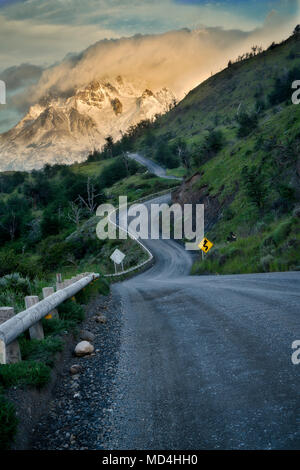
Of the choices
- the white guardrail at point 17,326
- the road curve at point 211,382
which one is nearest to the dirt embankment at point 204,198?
the road curve at point 211,382

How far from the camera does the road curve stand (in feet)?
10.9

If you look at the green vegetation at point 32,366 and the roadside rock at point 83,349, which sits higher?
the green vegetation at point 32,366

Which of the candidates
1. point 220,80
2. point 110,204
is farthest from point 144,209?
point 220,80

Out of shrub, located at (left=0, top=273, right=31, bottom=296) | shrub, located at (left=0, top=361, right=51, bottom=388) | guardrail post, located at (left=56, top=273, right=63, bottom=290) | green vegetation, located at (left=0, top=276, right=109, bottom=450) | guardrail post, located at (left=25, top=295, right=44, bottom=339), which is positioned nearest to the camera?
green vegetation, located at (left=0, top=276, right=109, bottom=450)

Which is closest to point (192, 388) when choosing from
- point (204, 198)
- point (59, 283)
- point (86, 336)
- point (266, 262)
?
point (86, 336)

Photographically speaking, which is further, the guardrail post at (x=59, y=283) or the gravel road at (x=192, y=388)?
the guardrail post at (x=59, y=283)

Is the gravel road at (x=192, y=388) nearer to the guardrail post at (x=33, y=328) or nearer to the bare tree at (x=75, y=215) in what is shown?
the guardrail post at (x=33, y=328)

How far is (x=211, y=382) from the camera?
4352 mm

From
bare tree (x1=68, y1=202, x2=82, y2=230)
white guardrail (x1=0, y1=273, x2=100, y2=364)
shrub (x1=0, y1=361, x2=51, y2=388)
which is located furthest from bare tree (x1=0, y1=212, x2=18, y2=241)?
shrub (x1=0, y1=361, x2=51, y2=388)

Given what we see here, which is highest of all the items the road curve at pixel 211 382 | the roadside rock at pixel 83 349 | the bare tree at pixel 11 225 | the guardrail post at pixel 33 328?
the bare tree at pixel 11 225

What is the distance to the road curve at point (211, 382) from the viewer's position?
130 inches

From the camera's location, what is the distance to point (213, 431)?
3.35 metres

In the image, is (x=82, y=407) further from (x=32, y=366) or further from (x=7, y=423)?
(x=7, y=423)

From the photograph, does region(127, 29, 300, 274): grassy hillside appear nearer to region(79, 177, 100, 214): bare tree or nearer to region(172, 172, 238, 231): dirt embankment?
region(172, 172, 238, 231): dirt embankment
